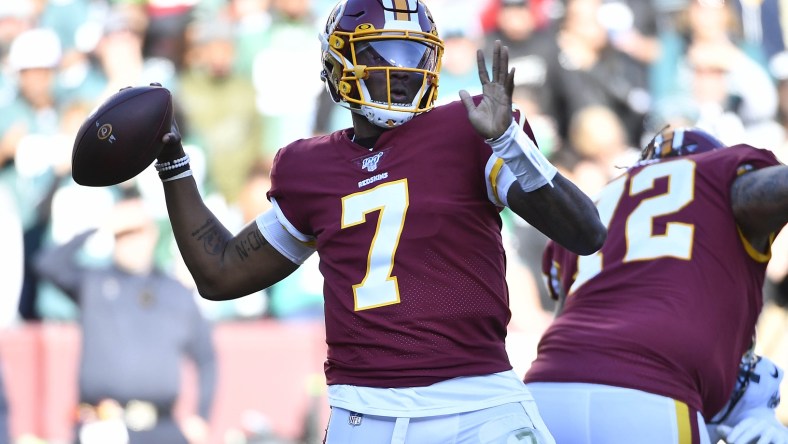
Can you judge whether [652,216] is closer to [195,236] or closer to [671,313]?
[671,313]

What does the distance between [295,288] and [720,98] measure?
3143mm

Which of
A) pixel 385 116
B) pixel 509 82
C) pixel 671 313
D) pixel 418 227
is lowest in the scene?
pixel 671 313

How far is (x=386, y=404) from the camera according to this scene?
294 cm

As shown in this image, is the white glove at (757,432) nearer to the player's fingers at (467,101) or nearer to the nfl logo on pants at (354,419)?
the nfl logo on pants at (354,419)

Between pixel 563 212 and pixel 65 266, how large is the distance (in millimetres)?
5300

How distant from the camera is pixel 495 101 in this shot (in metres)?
2.83

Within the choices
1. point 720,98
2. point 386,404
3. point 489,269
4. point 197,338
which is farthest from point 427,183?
point 720,98

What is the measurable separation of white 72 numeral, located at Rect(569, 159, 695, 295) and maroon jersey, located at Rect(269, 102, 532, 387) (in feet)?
2.06

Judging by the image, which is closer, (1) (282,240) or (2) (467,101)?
(2) (467,101)

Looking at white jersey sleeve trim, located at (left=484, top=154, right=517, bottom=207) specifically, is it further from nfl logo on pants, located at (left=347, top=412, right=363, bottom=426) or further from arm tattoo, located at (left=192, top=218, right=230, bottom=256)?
arm tattoo, located at (left=192, top=218, right=230, bottom=256)

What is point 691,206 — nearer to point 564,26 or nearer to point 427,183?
point 427,183

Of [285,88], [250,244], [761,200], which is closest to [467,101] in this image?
[250,244]

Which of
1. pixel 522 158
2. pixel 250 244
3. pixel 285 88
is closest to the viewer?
pixel 522 158

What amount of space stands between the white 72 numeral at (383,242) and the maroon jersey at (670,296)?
28.3 inches
